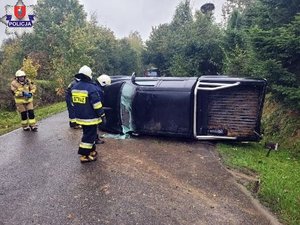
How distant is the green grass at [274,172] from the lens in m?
4.83

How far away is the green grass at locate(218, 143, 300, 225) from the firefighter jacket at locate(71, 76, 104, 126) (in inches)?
114

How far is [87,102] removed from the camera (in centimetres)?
651

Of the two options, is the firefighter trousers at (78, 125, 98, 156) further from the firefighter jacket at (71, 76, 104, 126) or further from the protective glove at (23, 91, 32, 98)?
the protective glove at (23, 91, 32, 98)

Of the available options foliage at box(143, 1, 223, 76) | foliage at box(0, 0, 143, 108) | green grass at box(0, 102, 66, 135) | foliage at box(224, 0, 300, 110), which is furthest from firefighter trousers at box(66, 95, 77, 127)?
foliage at box(143, 1, 223, 76)

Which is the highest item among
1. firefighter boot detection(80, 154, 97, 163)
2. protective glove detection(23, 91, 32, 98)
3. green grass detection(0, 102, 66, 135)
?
protective glove detection(23, 91, 32, 98)

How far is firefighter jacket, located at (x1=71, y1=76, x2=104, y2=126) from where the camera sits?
6484 mm

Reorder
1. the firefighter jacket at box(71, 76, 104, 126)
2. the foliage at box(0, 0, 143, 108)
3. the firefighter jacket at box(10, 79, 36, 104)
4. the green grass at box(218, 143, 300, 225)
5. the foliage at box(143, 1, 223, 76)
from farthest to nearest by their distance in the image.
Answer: the foliage at box(143, 1, 223, 76) < the foliage at box(0, 0, 143, 108) < the firefighter jacket at box(10, 79, 36, 104) < the firefighter jacket at box(71, 76, 104, 126) < the green grass at box(218, 143, 300, 225)

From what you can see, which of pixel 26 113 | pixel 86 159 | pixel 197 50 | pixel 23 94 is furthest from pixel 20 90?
pixel 197 50

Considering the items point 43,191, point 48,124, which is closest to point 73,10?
point 48,124

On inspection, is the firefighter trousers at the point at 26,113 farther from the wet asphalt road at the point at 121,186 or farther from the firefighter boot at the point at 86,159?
the firefighter boot at the point at 86,159

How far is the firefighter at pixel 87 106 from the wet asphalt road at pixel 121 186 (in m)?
0.45

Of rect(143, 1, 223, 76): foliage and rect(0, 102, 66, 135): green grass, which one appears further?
rect(143, 1, 223, 76): foliage

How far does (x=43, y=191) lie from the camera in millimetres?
5305

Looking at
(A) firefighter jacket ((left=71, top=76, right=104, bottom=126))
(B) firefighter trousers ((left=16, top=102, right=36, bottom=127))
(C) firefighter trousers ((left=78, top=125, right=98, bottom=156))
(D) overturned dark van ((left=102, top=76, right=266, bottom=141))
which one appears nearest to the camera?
(A) firefighter jacket ((left=71, top=76, right=104, bottom=126))
